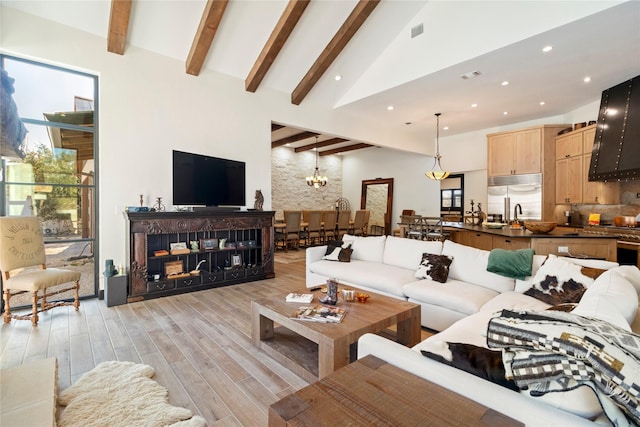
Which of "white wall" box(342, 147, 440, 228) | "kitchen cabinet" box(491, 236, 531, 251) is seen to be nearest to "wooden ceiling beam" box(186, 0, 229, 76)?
"kitchen cabinet" box(491, 236, 531, 251)

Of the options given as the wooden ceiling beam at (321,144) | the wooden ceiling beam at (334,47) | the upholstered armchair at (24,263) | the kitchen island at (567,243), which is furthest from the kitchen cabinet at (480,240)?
the upholstered armchair at (24,263)

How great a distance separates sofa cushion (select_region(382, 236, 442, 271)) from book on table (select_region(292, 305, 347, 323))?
Result: 157cm

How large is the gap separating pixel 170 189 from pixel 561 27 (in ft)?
17.8

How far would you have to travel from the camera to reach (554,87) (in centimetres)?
512

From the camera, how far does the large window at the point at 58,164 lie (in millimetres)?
3508

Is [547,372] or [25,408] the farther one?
[25,408]

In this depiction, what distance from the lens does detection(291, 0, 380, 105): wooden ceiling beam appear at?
4.40 metres

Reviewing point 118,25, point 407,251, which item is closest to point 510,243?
point 407,251

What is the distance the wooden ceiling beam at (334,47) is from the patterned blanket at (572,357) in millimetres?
4756

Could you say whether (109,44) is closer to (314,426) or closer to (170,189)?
(170,189)

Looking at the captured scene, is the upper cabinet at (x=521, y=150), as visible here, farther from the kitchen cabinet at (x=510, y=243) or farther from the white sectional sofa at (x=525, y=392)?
the white sectional sofa at (x=525, y=392)

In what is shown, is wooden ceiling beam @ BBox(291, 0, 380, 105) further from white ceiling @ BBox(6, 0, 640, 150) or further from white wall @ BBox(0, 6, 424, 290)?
white wall @ BBox(0, 6, 424, 290)

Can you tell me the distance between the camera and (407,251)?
3701 millimetres

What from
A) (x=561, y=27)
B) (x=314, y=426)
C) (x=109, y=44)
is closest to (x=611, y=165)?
(x=561, y=27)
